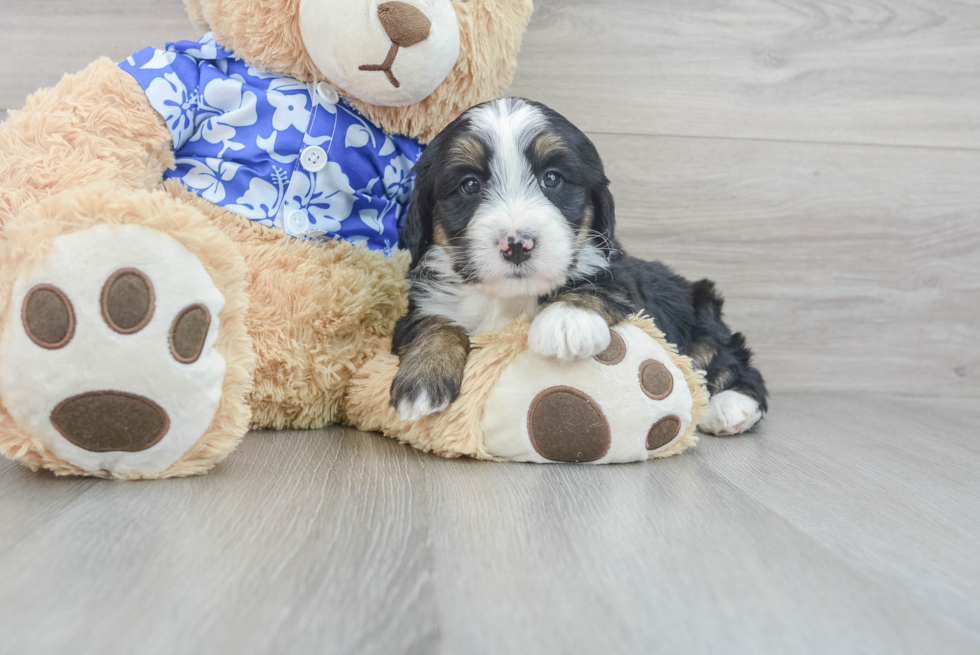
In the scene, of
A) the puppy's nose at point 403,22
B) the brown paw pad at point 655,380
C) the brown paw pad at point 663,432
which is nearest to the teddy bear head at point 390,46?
the puppy's nose at point 403,22

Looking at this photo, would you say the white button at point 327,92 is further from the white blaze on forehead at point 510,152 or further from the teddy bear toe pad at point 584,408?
the teddy bear toe pad at point 584,408

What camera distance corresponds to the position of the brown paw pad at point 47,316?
1.21m

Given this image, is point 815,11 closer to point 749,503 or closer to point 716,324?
point 716,324

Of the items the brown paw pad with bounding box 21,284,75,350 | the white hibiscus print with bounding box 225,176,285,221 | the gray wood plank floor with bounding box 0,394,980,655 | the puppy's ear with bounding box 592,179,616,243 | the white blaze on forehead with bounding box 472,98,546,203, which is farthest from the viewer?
the white hibiscus print with bounding box 225,176,285,221

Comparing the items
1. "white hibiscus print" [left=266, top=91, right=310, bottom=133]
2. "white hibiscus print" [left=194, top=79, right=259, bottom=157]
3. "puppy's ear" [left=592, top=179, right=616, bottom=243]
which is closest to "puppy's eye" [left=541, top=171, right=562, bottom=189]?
"puppy's ear" [left=592, top=179, right=616, bottom=243]

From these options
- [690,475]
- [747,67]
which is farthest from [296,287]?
[747,67]

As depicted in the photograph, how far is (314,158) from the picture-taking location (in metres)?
1.88

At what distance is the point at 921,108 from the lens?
277 centimetres

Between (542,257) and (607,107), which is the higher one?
(607,107)

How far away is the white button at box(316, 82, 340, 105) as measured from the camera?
189cm

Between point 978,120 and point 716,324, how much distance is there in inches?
57.7

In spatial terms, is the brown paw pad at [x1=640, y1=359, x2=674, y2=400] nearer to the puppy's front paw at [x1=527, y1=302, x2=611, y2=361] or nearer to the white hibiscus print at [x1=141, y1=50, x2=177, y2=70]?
the puppy's front paw at [x1=527, y1=302, x2=611, y2=361]

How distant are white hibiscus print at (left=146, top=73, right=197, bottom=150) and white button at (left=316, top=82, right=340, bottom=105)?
1.00ft

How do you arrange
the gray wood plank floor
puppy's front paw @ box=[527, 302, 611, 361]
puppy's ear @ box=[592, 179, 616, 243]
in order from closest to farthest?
the gray wood plank floor < puppy's front paw @ box=[527, 302, 611, 361] < puppy's ear @ box=[592, 179, 616, 243]
